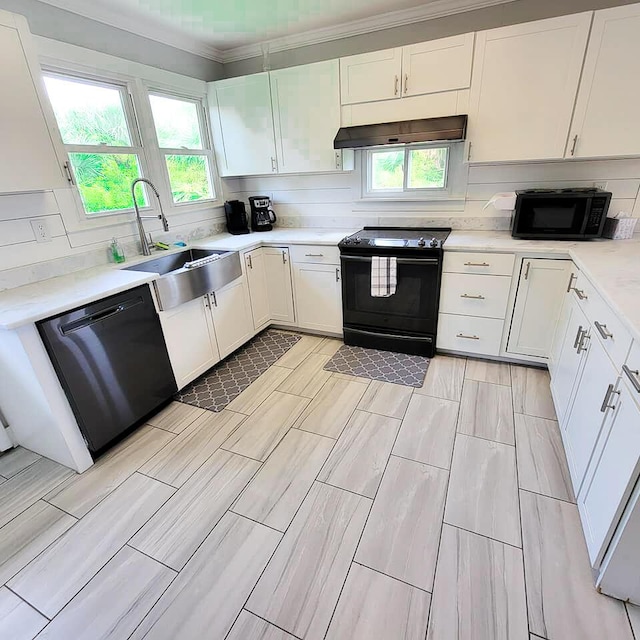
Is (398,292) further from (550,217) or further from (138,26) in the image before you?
(138,26)

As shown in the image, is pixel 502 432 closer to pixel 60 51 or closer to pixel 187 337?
pixel 187 337

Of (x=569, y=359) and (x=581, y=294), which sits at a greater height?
(x=581, y=294)

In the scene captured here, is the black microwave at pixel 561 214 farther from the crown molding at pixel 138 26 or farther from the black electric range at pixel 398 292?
the crown molding at pixel 138 26

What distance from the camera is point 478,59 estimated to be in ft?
7.53

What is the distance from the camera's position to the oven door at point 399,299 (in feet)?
8.58

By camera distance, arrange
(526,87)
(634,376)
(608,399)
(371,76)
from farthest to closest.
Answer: (371,76) < (526,87) < (608,399) < (634,376)

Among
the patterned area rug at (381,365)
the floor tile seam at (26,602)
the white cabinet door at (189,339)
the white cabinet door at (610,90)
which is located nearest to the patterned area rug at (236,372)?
the white cabinet door at (189,339)

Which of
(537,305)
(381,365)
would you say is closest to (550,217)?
(537,305)

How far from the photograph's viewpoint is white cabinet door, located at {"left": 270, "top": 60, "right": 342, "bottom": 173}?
2740 millimetres

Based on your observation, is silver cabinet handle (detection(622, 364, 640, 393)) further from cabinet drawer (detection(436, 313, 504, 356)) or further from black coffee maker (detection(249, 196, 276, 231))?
black coffee maker (detection(249, 196, 276, 231))

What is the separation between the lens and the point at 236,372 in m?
2.79

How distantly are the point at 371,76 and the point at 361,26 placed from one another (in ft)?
1.83

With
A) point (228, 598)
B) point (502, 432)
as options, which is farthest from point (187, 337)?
point (502, 432)

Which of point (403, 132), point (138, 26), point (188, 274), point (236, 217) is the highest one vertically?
point (138, 26)
